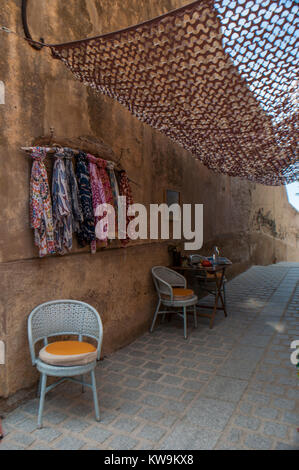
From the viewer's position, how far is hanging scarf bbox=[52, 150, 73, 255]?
2713 mm

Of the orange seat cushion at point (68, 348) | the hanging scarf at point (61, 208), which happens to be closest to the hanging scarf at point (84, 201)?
the hanging scarf at point (61, 208)

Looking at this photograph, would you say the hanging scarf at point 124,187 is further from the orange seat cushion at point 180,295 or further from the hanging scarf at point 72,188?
the orange seat cushion at point 180,295

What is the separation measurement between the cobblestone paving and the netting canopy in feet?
8.45

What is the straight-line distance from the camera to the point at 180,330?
446cm

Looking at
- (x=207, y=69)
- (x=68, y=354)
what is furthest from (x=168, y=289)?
(x=207, y=69)

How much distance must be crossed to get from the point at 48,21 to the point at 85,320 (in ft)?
8.53

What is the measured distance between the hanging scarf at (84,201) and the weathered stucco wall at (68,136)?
0.66 ft

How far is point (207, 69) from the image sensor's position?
2.62 meters

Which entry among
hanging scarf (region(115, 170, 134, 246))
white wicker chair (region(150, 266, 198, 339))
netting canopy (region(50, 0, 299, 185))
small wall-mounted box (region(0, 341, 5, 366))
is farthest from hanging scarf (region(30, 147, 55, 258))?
white wicker chair (region(150, 266, 198, 339))

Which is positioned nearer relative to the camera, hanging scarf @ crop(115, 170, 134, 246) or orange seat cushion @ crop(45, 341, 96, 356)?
orange seat cushion @ crop(45, 341, 96, 356)

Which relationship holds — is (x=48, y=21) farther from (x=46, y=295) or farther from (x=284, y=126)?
(x=284, y=126)

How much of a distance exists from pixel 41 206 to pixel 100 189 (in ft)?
2.52

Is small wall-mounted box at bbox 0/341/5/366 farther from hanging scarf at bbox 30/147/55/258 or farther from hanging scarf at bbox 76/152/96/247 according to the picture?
hanging scarf at bbox 76/152/96/247

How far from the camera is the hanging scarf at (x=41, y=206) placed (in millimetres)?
2557
